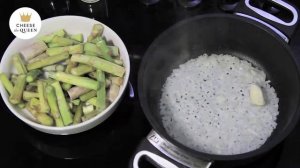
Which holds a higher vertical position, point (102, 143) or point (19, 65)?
point (19, 65)

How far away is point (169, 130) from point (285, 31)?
1.23ft

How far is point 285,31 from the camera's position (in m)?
1.00

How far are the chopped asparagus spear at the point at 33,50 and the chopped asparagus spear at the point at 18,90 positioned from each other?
0.07 m

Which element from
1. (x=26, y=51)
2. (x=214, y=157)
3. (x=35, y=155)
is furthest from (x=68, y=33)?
(x=214, y=157)

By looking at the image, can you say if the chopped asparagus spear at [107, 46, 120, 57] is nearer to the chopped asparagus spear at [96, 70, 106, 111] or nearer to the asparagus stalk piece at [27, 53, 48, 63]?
the chopped asparagus spear at [96, 70, 106, 111]

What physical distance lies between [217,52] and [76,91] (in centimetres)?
41

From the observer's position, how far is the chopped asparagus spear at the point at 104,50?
103 centimetres

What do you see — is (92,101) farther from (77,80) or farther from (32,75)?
(32,75)

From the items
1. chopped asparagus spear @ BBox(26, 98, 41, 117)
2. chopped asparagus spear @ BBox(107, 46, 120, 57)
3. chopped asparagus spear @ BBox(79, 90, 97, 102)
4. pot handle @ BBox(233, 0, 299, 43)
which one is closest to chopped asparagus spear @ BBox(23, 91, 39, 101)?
chopped asparagus spear @ BBox(26, 98, 41, 117)

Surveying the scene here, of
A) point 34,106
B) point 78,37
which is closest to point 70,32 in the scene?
point 78,37

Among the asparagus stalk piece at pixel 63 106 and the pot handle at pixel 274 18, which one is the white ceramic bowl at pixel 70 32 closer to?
the asparagus stalk piece at pixel 63 106

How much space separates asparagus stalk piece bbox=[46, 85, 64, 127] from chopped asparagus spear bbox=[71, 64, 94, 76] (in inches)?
2.7

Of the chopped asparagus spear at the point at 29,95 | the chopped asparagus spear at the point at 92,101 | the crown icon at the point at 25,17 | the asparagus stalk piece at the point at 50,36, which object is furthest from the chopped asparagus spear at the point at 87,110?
the crown icon at the point at 25,17

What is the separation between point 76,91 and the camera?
99cm
